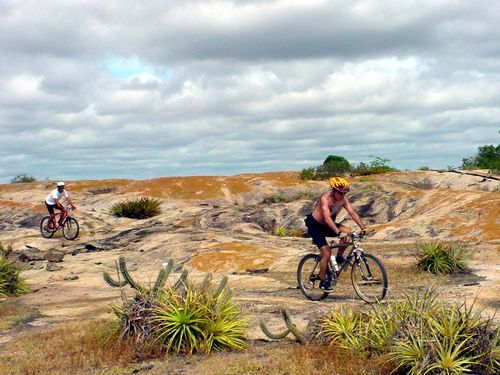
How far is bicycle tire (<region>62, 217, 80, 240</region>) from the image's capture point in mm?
24500

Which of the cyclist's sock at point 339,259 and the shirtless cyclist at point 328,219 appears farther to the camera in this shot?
the cyclist's sock at point 339,259

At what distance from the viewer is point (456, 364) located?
685 cm

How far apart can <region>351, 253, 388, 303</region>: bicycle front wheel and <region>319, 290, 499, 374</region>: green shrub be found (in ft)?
8.28

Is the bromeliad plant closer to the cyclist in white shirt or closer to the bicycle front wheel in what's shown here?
the bicycle front wheel

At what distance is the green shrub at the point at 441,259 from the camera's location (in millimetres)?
14664

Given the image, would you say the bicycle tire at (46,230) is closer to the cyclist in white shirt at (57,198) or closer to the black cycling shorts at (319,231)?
the cyclist in white shirt at (57,198)

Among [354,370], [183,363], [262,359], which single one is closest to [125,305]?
[183,363]

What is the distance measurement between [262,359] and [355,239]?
393cm

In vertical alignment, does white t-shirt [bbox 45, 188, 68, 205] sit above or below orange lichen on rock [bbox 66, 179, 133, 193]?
below

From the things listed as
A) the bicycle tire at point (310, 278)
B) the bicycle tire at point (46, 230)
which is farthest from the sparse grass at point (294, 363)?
the bicycle tire at point (46, 230)

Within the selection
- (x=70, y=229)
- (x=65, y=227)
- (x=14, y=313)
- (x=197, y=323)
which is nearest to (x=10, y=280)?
(x=14, y=313)

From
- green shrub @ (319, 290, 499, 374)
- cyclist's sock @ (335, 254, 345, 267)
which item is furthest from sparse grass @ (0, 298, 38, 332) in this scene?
green shrub @ (319, 290, 499, 374)

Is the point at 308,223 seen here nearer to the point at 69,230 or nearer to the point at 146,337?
the point at 146,337

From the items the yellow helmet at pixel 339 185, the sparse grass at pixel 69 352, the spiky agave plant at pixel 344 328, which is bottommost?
the sparse grass at pixel 69 352
